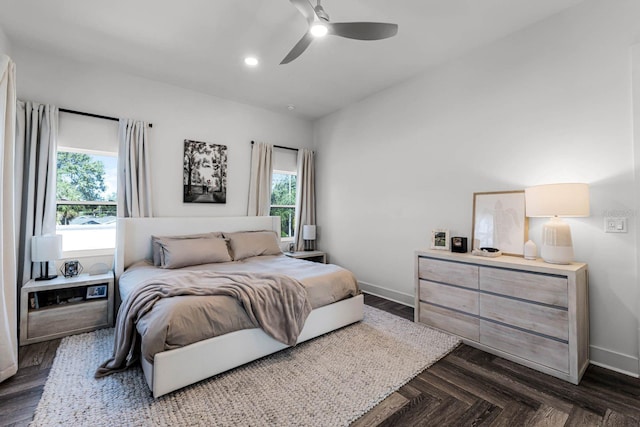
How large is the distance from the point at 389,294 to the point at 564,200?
229cm

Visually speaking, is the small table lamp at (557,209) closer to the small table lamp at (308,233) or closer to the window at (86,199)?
the small table lamp at (308,233)

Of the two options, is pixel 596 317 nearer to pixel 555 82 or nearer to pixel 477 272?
pixel 477 272

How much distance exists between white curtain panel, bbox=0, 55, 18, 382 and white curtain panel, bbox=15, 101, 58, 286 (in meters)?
0.88

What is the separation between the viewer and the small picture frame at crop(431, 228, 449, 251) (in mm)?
3098

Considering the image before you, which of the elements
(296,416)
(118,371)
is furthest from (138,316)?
(296,416)

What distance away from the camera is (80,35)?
2721mm

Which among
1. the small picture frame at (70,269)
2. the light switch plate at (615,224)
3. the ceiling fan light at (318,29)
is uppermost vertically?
the ceiling fan light at (318,29)

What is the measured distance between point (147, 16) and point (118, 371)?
2.85 metres

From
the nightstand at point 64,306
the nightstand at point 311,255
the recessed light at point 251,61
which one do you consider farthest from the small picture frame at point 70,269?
the recessed light at point 251,61

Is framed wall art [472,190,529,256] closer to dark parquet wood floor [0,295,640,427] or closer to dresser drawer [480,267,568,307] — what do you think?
dresser drawer [480,267,568,307]

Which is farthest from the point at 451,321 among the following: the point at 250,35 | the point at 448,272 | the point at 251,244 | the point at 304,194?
the point at 250,35

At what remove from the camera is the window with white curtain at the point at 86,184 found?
3172 millimetres

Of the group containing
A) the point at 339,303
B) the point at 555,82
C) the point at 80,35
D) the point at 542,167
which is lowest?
the point at 339,303

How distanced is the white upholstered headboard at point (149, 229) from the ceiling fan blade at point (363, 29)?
2.82 meters
